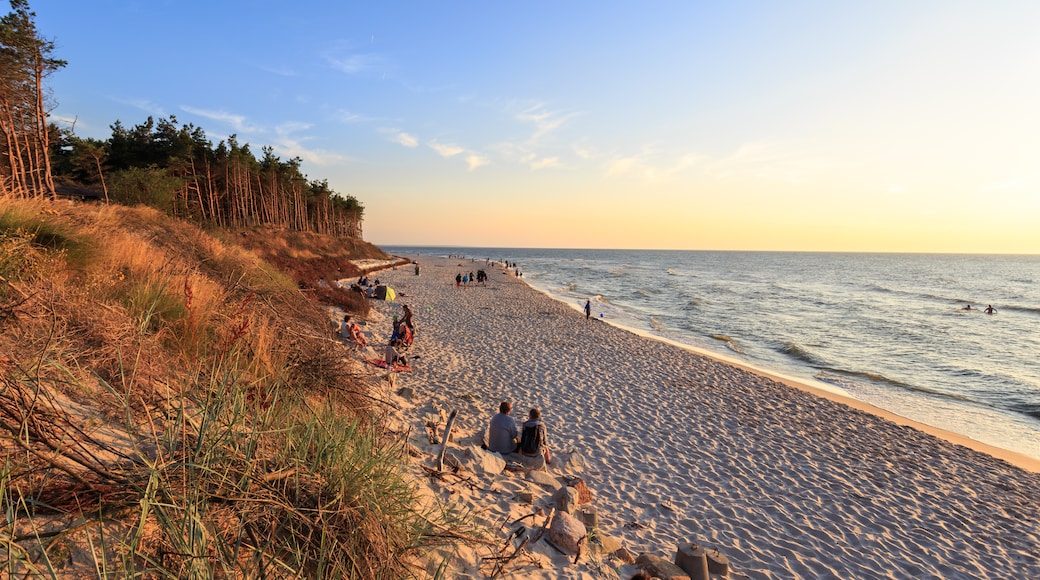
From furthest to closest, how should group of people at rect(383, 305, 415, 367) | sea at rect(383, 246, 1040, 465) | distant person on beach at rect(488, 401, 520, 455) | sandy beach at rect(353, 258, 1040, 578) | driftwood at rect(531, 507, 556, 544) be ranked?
sea at rect(383, 246, 1040, 465)
group of people at rect(383, 305, 415, 367)
distant person on beach at rect(488, 401, 520, 455)
sandy beach at rect(353, 258, 1040, 578)
driftwood at rect(531, 507, 556, 544)

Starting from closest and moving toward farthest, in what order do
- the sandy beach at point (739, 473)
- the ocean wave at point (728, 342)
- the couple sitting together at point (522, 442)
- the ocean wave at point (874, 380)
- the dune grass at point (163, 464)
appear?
the dune grass at point (163, 464) → the sandy beach at point (739, 473) → the couple sitting together at point (522, 442) → the ocean wave at point (874, 380) → the ocean wave at point (728, 342)

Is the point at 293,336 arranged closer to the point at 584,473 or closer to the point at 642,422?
the point at 584,473

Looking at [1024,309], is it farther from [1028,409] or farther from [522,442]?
[522,442]

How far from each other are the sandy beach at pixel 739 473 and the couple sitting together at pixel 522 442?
411 mm

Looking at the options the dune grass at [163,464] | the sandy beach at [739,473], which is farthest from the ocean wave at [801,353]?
the dune grass at [163,464]

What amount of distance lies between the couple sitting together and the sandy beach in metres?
0.41

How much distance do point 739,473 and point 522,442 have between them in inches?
151

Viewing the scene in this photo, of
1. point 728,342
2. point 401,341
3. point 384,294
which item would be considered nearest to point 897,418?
point 728,342

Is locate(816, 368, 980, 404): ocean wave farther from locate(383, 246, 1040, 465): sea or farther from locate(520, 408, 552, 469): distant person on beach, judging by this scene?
locate(520, 408, 552, 469): distant person on beach

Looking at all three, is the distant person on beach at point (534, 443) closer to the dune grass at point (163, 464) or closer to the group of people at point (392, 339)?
the dune grass at point (163, 464)

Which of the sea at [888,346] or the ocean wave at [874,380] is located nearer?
the sea at [888,346]

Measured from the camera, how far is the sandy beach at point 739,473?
17.3 feet

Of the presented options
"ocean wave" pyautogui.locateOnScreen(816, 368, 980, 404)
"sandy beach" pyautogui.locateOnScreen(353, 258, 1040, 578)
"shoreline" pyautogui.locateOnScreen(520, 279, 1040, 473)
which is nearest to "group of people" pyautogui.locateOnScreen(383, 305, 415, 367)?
"sandy beach" pyautogui.locateOnScreen(353, 258, 1040, 578)

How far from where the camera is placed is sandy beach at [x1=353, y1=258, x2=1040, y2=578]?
17.3ft
